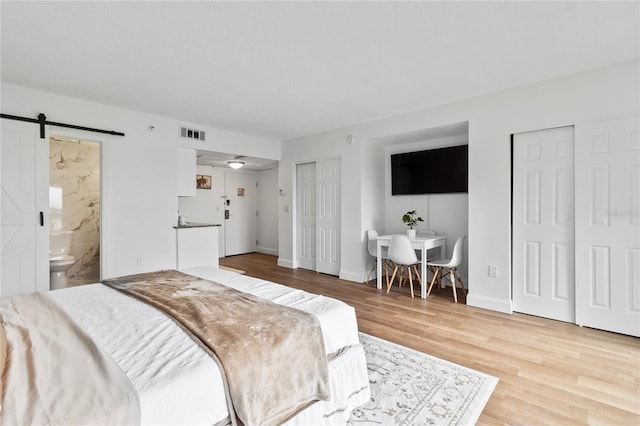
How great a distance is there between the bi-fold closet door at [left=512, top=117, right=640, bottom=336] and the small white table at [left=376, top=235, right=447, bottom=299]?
0.98m

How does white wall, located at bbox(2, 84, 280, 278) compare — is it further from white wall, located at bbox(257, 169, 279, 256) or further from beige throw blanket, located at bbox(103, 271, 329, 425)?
white wall, located at bbox(257, 169, 279, 256)

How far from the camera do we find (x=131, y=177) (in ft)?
13.4

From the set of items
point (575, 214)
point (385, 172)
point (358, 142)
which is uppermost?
point (358, 142)

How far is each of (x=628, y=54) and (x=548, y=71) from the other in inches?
21.5

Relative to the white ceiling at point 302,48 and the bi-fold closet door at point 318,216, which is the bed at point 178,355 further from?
the bi-fold closet door at point 318,216

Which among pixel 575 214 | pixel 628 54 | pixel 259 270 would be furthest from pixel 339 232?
pixel 628 54

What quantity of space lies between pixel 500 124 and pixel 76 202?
611 cm

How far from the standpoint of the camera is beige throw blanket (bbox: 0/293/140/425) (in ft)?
2.92

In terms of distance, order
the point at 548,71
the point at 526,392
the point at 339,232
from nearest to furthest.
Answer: the point at 526,392, the point at 548,71, the point at 339,232

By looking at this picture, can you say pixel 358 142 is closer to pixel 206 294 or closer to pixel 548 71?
pixel 548 71

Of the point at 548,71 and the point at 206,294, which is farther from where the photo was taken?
the point at 548,71

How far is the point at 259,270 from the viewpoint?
568 centimetres

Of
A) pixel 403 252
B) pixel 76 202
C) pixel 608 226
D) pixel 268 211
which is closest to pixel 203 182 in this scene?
pixel 268 211

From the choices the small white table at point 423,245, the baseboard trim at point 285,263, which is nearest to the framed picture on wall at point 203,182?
the baseboard trim at point 285,263
